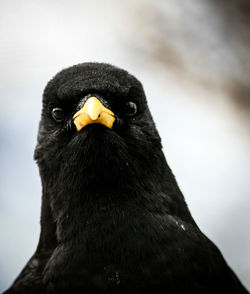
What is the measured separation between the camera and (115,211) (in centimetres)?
359

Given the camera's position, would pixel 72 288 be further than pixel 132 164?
No

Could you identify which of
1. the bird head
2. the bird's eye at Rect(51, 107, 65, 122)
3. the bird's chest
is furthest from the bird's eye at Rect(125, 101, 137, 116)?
the bird's chest

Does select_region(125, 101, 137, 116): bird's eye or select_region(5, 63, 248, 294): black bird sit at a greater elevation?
select_region(125, 101, 137, 116): bird's eye

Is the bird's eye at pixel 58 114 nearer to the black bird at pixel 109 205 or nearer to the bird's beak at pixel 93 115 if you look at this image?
the black bird at pixel 109 205

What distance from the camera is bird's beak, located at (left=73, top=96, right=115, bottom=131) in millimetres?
3508

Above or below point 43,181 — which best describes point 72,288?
below

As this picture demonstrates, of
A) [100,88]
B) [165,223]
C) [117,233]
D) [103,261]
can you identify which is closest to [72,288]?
[103,261]

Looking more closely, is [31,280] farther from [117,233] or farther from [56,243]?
[117,233]

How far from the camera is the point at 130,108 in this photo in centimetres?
398

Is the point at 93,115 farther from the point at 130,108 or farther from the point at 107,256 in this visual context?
the point at 107,256

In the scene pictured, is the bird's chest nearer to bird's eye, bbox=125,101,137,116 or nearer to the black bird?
the black bird

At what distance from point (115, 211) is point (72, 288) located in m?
0.65

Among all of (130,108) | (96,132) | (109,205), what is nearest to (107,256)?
(109,205)

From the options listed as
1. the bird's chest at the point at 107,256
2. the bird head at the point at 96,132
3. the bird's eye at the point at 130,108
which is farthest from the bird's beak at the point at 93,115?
the bird's chest at the point at 107,256
